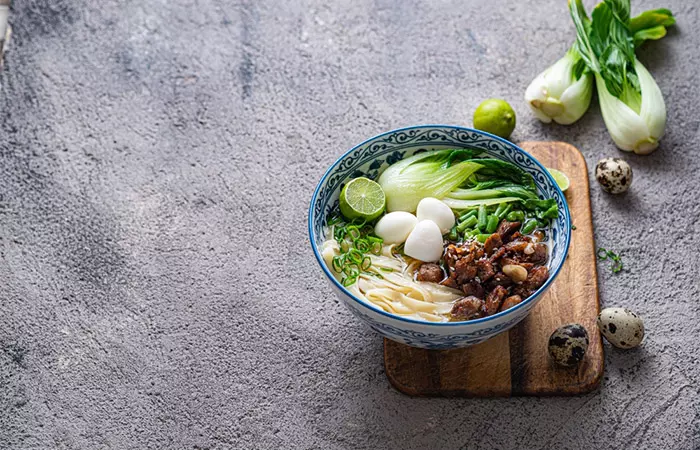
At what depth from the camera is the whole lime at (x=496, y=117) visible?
2.73 meters

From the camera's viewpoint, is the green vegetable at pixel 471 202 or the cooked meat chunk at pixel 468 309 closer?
the cooked meat chunk at pixel 468 309

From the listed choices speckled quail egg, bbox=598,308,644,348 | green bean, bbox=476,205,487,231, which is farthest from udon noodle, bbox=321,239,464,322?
speckled quail egg, bbox=598,308,644,348

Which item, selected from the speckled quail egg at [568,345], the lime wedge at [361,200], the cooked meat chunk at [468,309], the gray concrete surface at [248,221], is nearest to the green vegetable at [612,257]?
the gray concrete surface at [248,221]

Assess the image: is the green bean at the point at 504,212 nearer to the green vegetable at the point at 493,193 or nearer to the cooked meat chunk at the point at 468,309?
the green vegetable at the point at 493,193

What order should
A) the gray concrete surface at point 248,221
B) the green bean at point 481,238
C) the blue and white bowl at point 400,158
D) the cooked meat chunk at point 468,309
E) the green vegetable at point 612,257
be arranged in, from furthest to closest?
the green vegetable at point 612,257 < the gray concrete surface at point 248,221 < the green bean at point 481,238 < the cooked meat chunk at point 468,309 < the blue and white bowl at point 400,158

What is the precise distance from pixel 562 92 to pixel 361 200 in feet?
3.60

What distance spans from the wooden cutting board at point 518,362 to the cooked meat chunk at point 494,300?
0.87ft

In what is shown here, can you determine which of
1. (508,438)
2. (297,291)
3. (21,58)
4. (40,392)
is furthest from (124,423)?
(21,58)

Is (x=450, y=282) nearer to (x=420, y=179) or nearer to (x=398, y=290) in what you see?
(x=398, y=290)

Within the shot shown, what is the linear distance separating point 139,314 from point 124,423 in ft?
1.25

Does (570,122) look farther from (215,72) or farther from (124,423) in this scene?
(124,423)

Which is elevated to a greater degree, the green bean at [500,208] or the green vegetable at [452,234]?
the green bean at [500,208]

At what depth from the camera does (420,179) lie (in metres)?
2.24

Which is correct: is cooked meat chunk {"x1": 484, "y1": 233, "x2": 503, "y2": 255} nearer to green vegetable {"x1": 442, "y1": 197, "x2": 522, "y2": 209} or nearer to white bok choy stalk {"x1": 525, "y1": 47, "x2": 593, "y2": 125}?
green vegetable {"x1": 442, "y1": 197, "x2": 522, "y2": 209}
